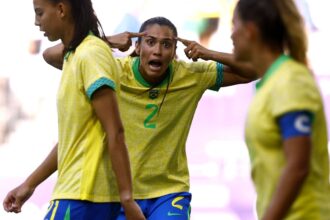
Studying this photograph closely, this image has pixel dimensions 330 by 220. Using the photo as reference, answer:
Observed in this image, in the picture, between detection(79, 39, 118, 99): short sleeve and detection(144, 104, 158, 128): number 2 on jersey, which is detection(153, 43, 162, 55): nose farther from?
detection(79, 39, 118, 99): short sleeve

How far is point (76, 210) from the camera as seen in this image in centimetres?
358

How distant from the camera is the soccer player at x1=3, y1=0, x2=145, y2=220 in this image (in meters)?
3.52

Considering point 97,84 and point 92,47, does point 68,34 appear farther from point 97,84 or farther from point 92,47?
point 97,84

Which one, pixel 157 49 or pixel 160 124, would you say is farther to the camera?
pixel 157 49

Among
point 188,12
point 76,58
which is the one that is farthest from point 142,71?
point 188,12

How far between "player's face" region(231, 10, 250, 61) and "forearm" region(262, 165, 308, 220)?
1.29 feet

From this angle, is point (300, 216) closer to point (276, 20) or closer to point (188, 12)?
point (276, 20)

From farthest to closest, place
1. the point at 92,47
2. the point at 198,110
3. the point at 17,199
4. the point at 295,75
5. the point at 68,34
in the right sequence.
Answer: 1. the point at 198,110
2. the point at 17,199
3. the point at 68,34
4. the point at 92,47
5. the point at 295,75

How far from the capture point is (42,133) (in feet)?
21.7

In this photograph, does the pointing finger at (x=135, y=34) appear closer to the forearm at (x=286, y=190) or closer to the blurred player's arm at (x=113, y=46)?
the blurred player's arm at (x=113, y=46)

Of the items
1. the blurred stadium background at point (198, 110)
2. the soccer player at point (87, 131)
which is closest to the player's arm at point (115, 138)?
the soccer player at point (87, 131)

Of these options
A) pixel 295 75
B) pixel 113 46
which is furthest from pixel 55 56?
pixel 295 75

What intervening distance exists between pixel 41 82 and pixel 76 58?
310 centimetres

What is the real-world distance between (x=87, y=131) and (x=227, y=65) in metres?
1.17
